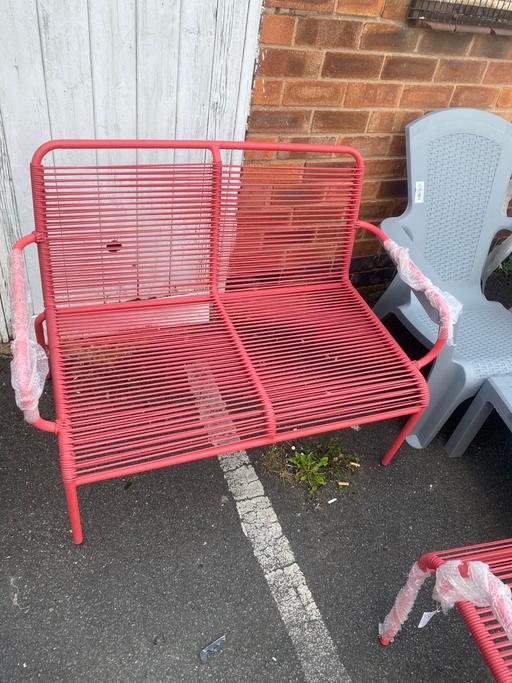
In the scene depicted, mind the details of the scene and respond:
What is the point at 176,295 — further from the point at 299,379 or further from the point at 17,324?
the point at 17,324

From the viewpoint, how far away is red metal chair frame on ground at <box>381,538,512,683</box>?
1266 millimetres

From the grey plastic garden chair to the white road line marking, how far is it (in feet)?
2.78

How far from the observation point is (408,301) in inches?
96.3

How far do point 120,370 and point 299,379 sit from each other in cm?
65

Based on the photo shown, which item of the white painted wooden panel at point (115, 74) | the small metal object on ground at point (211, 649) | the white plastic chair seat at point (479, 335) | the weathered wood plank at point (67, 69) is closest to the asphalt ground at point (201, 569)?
the small metal object on ground at point (211, 649)

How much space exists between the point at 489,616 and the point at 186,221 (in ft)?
5.52

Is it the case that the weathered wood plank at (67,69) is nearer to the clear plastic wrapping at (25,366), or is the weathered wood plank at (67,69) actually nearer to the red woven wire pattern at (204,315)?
the red woven wire pattern at (204,315)

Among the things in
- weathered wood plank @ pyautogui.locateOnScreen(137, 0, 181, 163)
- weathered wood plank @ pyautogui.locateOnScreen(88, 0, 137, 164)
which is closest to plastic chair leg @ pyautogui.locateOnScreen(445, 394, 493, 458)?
weathered wood plank @ pyautogui.locateOnScreen(137, 0, 181, 163)

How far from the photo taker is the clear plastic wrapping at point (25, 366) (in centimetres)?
139

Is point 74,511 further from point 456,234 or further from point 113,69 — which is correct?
point 456,234

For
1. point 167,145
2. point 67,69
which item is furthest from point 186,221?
point 67,69

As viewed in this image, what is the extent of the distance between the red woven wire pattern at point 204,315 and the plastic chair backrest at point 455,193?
416 millimetres

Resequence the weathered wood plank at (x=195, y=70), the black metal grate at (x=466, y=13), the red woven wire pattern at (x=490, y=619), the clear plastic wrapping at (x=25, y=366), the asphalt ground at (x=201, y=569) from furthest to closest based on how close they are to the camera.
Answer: the black metal grate at (x=466, y=13)
the weathered wood plank at (x=195, y=70)
the asphalt ground at (x=201, y=569)
the clear plastic wrapping at (x=25, y=366)
the red woven wire pattern at (x=490, y=619)

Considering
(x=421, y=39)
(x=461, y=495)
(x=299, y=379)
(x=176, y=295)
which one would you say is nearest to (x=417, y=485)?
(x=461, y=495)
